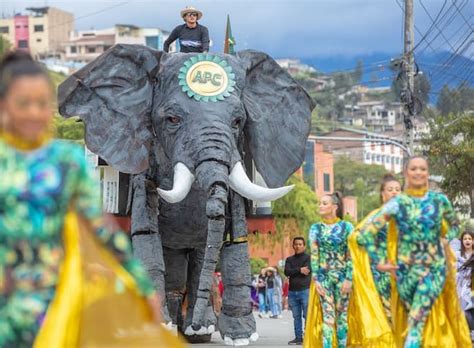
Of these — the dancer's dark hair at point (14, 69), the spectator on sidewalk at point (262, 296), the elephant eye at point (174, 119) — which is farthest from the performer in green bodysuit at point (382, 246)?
the spectator on sidewalk at point (262, 296)

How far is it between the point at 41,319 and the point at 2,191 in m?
0.65

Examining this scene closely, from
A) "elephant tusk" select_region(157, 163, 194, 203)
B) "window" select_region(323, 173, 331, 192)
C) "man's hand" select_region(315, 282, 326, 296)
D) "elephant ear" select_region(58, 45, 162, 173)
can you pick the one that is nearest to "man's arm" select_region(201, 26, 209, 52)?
"elephant ear" select_region(58, 45, 162, 173)

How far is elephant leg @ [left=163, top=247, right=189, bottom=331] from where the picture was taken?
17141mm

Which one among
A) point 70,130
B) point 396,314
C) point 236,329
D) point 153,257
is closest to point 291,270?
point 236,329

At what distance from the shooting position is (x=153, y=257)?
1596cm

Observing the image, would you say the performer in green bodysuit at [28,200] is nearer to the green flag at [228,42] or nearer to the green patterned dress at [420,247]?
the green patterned dress at [420,247]

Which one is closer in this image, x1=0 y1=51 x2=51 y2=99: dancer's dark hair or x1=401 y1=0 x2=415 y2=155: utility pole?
x1=0 y1=51 x2=51 y2=99: dancer's dark hair

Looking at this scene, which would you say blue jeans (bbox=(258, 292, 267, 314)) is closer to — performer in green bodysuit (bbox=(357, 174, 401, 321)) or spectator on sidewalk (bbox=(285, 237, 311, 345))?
spectator on sidewalk (bbox=(285, 237, 311, 345))

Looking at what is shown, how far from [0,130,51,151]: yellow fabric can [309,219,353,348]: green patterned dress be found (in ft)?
22.8

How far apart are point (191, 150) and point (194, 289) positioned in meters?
2.78

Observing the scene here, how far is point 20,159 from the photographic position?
22.2ft

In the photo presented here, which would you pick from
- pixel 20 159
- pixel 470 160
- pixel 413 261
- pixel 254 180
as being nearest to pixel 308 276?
pixel 254 180

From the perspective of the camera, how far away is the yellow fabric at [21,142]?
6.78 meters

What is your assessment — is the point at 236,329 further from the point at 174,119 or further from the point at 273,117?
the point at 273,117
